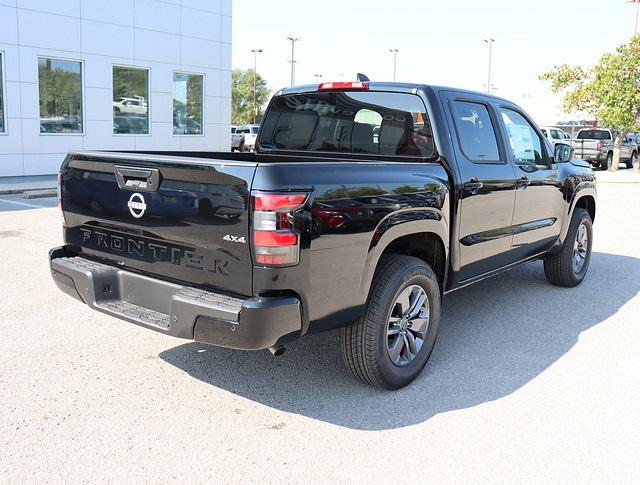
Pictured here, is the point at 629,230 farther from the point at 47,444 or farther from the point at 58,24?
the point at 58,24

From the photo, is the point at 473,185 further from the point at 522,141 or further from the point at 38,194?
the point at 38,194

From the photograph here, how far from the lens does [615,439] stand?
3584mm

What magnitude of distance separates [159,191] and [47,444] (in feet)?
4.63

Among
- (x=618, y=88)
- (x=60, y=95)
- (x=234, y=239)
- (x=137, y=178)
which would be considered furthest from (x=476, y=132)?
(x=618, y=88)

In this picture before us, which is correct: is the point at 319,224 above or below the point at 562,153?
below

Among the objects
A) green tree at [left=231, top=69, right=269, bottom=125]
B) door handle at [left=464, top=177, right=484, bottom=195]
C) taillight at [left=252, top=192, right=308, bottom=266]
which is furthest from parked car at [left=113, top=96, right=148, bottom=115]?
green tree at [left=231, top=69, right=269, bottom=125]

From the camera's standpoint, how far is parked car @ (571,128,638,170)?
97.7 ft

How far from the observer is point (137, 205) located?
3652 millimetres

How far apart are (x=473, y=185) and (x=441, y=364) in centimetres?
130

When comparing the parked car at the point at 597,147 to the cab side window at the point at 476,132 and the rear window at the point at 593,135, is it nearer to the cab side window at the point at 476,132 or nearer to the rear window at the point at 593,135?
the rear window at the point at 593,135

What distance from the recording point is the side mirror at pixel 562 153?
20.6 feet

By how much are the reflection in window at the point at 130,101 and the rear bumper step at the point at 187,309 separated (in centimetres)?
1608

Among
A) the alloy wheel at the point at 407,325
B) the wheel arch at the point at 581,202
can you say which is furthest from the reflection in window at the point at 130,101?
the alloy wheel at the point at 407,325

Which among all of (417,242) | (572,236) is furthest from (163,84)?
(417,242)
